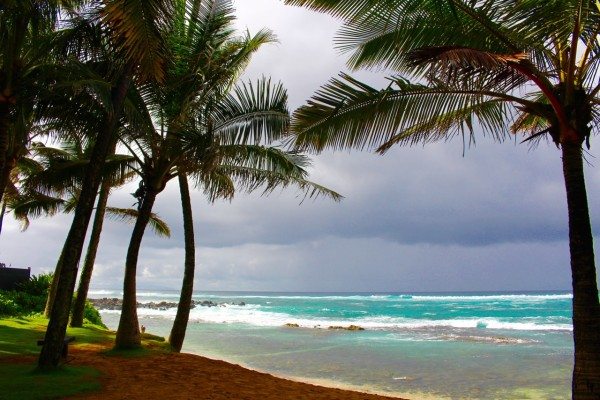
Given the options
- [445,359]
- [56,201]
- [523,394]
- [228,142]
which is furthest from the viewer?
[56,201]

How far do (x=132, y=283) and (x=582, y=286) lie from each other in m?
8.08

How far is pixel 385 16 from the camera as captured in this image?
6074mm

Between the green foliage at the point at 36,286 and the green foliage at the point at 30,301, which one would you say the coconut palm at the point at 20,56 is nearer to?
the green foliage at the point at 30,301

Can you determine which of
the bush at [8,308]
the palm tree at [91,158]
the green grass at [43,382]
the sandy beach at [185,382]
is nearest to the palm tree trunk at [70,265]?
the palm tree at [91,158]

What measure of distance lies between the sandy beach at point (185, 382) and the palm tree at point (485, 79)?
3675 mm

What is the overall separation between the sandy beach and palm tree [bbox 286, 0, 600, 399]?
145 inches

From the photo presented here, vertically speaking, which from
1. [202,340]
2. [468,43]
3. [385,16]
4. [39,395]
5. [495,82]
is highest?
[385,16]

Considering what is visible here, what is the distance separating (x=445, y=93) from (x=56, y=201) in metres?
16.2

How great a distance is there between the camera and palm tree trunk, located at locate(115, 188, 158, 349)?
33.2 ft

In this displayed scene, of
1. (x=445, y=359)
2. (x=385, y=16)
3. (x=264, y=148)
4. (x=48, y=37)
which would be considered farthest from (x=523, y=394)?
(x=48, y=37)

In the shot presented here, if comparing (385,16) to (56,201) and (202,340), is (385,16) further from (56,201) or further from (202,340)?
(202,340)

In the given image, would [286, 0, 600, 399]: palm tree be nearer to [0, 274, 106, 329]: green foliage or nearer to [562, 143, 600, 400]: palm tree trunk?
[562, 143, 600, 400]: palm tree trunk

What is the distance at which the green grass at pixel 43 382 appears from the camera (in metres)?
6.47

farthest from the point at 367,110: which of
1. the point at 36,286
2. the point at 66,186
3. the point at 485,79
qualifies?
the point at 36,286
